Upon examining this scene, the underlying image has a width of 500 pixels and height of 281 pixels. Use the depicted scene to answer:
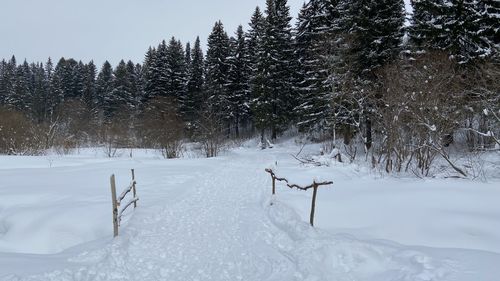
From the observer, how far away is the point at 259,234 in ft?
24.9

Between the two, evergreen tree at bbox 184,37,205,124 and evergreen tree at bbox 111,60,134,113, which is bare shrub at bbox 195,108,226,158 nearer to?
evergreen tree at bbox 184,37,205,124

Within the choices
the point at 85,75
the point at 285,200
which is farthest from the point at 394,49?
the point at 85,75

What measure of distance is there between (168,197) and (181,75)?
3712 cm

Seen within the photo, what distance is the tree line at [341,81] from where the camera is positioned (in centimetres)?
1557

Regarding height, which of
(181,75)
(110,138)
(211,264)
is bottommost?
(211,264)

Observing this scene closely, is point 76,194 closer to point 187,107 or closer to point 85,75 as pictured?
point 187,107

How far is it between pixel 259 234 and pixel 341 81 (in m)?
16.7

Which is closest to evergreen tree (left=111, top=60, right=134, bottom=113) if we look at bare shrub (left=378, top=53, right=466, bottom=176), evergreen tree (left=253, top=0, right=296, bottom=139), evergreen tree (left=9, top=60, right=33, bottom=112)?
evergreen tree (left=9, top=60, right=33, bottom=112)

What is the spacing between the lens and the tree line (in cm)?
1557

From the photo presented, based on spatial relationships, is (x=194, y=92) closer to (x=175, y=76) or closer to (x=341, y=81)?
(x=175, y=76)

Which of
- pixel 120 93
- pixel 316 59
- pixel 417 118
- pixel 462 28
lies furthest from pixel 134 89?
pixel 417 118

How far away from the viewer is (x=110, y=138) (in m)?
28.9

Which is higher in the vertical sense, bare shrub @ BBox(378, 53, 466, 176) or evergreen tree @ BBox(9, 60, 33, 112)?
evergreen tree @ BBox(9, 60, 33, 112)

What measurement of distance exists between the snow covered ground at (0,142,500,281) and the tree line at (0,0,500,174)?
6.26 m
